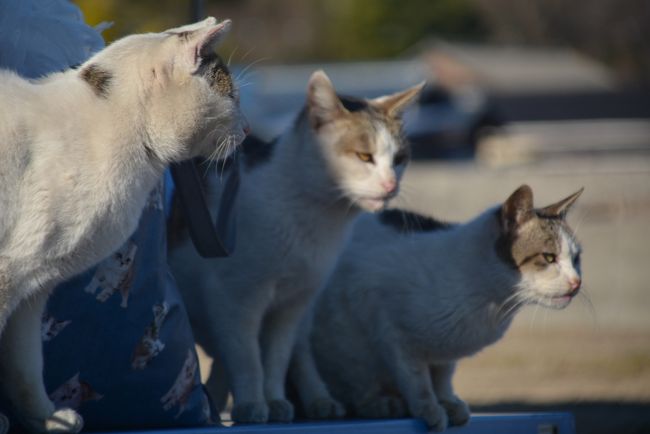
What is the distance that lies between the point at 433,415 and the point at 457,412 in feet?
0.43

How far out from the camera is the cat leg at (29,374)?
2.35 meters

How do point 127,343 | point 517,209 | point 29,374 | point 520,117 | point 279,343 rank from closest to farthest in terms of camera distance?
point 29,374 < point 127,343 < point 279,343 < point 517,209 < point 520,117

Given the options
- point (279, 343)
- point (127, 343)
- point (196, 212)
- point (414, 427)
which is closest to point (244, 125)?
point (196, 212)

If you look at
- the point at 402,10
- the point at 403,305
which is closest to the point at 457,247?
the point at 403,305

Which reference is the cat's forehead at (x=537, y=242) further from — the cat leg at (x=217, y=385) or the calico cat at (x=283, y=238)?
the cat leg at (x=217, y=385)

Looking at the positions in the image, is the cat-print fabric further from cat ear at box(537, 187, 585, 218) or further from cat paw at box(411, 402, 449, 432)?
cat ear at box(537, 187, 585, 218)

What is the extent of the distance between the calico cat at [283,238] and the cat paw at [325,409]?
16 centimetres

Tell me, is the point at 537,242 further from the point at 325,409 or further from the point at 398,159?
the point at 325,409

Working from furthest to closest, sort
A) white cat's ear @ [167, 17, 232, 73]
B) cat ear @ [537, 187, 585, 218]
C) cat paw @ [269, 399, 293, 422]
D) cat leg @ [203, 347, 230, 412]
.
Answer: cat leg @ [203, 347, 230, 412] < cat ear @ [537, 187, 585, 218] < cat paw @ [269, 399, 293, 422] < white cat's ear @ [167, 17, 232, 73]

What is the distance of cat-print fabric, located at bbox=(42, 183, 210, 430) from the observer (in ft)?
8.43

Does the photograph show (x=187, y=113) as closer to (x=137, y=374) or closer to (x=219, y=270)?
(x=137, y=374)

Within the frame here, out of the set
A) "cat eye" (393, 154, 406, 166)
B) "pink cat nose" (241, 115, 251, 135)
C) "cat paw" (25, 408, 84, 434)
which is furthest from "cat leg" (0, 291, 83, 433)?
"cat eye" (393, 154, 406, 166)

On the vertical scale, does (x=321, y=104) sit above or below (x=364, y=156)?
above

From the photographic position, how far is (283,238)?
129 inches
